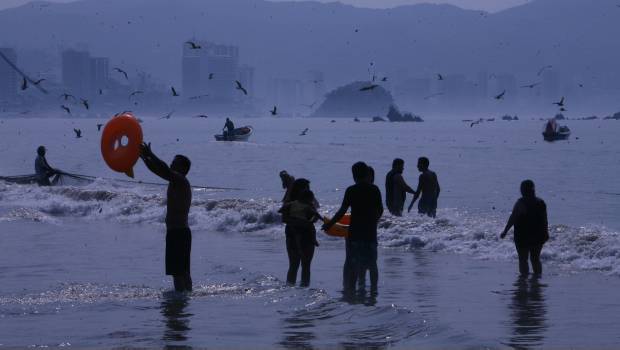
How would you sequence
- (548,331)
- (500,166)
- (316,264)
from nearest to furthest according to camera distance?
(548,331), (316,264), (500,166)

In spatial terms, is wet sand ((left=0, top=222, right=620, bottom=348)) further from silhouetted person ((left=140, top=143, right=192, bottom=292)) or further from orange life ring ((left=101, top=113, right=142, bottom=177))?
orange life ring ((left=101, top=113, right=142, bottom=177))

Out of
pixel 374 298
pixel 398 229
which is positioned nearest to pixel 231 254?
pixel 398 229

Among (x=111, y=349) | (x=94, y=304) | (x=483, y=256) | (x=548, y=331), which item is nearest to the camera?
(x=111, y=349)

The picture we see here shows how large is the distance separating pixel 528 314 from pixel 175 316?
3662mm

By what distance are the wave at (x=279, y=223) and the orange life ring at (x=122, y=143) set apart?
7726 mm

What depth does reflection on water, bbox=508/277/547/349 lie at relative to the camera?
9750 millimetres

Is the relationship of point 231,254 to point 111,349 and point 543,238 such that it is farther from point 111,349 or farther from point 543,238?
point 111,349

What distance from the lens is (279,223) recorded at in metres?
22.5

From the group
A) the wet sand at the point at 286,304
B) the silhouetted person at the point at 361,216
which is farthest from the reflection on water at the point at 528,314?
the silhouetted person at the point at 361,216

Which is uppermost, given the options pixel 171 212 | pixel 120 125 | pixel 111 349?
pixel 120 125

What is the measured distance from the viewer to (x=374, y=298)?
12.1m

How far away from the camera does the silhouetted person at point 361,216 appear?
11148 mm

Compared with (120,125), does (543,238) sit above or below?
below

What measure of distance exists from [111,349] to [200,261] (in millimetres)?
7275
